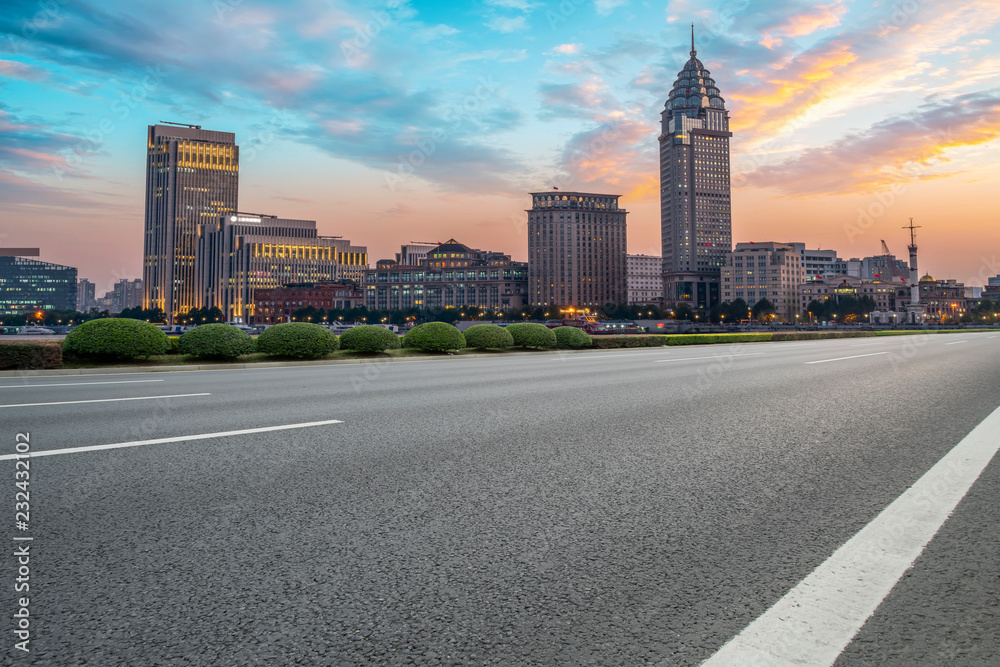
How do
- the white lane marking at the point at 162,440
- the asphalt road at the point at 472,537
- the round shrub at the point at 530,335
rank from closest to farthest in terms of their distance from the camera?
1. the asphalt road at the point at 472,537
2. the white lane marking at the point at 162,440
3. the round shrub at the point at 530,335

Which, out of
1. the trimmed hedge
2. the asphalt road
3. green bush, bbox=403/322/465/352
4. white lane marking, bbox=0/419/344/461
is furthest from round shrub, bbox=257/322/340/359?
white lane marking, bbox=0/419/344/461

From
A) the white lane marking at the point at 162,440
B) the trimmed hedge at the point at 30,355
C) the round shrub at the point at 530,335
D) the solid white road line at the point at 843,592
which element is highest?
the round shrub at the point at 530,335

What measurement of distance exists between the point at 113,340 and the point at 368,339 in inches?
319

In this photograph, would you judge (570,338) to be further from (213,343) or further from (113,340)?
(113,340)

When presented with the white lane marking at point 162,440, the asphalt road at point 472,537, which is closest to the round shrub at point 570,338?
the asphalt road at point 472,537

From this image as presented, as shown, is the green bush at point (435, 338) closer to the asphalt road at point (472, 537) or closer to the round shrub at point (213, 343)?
the round shrub at point (213, 343)

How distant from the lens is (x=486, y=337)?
25.6 m

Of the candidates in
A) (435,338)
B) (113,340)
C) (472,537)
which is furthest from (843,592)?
(435,338)

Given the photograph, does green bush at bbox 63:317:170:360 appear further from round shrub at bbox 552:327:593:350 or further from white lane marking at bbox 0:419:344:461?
round shrub at bbox 552:327:593:350

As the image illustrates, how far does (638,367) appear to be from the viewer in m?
15.5

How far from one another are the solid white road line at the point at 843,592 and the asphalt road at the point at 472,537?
0.22 feet

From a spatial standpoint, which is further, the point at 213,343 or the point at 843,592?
the point at 213,343

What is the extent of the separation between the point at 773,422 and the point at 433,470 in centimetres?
452

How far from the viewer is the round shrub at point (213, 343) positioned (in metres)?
18.8
